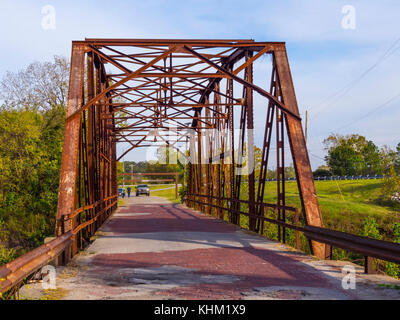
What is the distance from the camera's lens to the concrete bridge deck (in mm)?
5938

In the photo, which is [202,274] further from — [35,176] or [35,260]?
[35,176]

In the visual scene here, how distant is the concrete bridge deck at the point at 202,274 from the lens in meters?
5.94

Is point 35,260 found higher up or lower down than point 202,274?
higher up

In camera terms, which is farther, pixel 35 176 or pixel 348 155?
pixel 348 155

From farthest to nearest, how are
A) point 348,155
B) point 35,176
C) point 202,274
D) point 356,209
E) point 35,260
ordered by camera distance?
point 348,155, point 356,209, point 35,176, point 202,274, point 35,260

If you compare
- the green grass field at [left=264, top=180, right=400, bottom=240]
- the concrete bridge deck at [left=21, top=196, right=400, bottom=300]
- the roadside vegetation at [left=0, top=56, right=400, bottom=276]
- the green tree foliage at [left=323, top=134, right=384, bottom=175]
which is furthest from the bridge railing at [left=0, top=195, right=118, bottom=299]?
the green tree foliage at [left=323, top=134, right=384, bottom=175]

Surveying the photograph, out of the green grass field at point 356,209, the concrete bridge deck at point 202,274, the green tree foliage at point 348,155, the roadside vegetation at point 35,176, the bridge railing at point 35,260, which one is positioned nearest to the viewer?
the bridge railing at point 35,260

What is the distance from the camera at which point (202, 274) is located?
734 centimetres

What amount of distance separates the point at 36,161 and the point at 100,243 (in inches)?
806

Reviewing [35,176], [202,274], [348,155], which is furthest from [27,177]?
[348,155]

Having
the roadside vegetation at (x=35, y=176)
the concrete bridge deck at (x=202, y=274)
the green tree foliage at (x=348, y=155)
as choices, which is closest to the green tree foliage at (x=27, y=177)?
the roadside vegetation at (x=35, y=176)

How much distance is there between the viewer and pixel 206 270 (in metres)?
7.71

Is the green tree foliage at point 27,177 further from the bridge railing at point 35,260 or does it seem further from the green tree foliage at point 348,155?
the green tree foliage at point 348,155
